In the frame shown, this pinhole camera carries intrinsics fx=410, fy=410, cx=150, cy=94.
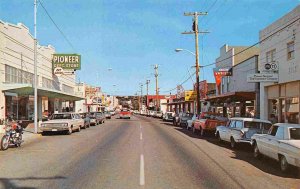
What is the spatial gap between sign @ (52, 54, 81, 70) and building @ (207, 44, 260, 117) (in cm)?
1566

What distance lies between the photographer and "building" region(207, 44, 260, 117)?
32.2 meters

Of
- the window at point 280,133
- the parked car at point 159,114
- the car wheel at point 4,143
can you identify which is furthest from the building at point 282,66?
the parked car at point 159,114

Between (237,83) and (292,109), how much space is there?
14530 millimetres

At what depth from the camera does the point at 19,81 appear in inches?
1334

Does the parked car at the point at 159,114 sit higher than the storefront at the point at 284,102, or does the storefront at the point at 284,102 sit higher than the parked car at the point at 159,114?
the storefront at the point at 284,102

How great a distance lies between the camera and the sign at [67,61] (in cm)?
4647

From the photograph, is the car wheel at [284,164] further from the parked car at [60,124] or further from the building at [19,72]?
the building at [19,72]

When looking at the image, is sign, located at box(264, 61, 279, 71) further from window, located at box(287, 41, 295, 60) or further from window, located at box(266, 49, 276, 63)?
window, located at box(287, 41, 295, 60)

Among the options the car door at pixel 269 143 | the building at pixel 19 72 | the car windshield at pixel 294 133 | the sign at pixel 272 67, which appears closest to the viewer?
the car windshield at pixel 294 133

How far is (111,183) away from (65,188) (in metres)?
1.10

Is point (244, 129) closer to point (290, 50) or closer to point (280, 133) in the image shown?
point (280, 133)

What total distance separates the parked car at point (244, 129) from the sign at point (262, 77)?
17.2 feet

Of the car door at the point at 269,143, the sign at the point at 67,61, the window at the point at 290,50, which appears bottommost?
the car door at the point at 269,143

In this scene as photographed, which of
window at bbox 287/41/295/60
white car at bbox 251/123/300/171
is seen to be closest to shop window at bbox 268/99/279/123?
window at bbox 287/41/295/60
